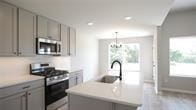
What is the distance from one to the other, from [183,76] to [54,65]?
466 cm

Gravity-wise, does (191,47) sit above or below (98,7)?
below

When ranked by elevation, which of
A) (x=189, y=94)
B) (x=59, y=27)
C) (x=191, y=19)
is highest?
(x=191, y=19)

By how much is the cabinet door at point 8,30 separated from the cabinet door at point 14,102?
823mm

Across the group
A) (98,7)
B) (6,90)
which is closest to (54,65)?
(6,90)

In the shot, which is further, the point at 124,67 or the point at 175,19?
the point at 124,67

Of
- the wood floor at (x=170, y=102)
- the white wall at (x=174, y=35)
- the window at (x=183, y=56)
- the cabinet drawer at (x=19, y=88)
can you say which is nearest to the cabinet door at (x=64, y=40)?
the cabinet drawer at (x=19, y=88)

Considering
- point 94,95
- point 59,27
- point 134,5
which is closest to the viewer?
point 94,95

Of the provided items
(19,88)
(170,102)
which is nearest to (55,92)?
(19,88)

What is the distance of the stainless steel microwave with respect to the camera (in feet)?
9.73

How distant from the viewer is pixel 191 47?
4586 millimetres

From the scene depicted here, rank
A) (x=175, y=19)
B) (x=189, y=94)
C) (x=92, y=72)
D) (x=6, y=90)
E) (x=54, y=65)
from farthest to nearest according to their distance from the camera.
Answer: (x=92, y=72)
(x=175, y=19)
(x=189, y=94)
(x=54, y=65)
(x=6, y=90)

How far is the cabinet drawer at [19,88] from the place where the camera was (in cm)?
199

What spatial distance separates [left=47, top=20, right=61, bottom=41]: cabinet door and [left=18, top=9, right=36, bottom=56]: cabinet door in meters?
0.49

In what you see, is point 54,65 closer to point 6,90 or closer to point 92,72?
point 6,90
